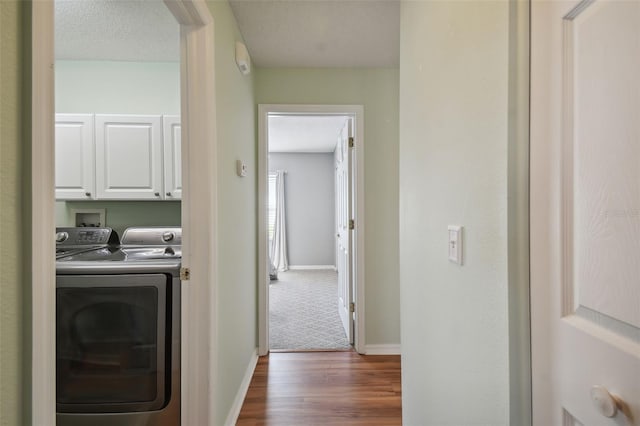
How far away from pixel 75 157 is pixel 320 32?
1914 millimetres

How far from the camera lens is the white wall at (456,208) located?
74 cm

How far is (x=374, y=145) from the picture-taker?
8.38ft

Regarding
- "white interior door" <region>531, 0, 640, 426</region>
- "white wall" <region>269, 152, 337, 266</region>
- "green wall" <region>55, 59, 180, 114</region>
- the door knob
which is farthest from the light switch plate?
"white wall" <region>269, 152, 337, 266</region>

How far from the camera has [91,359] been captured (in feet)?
4.84

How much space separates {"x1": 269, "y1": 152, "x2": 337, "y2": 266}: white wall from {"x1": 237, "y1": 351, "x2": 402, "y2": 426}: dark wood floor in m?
3.82

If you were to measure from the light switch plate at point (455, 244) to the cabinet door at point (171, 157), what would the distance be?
1.88 meters

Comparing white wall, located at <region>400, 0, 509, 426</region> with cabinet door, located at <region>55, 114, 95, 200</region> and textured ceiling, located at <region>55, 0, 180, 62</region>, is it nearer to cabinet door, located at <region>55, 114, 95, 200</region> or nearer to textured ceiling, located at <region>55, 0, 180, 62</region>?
textured ceiling, located at <region>55, 0, 180, 62</region>

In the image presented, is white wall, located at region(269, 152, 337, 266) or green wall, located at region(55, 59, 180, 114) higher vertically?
green wall, located at region(55, 59, 180, 114)

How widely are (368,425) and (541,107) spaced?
1.81 m

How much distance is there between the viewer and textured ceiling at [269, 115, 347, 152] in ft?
13.4

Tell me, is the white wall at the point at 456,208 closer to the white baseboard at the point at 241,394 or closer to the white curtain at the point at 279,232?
the white baseboard at the point at 241,394

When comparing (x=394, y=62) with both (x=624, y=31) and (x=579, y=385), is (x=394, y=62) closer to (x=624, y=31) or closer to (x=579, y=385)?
(x=624, y=31)

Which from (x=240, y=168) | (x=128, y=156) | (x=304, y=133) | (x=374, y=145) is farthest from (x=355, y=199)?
(x=304, y=133)

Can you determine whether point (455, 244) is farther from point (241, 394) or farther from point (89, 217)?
point (89, 217)
